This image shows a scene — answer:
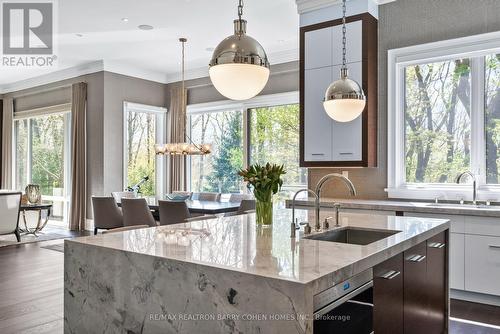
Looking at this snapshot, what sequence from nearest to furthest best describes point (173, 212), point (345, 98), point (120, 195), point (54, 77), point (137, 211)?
point (345, 98)
point (173, 212)
point (137, 211)
point (120, 195)
point (54, 77)

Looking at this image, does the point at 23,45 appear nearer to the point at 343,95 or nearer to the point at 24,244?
the point at 24,244

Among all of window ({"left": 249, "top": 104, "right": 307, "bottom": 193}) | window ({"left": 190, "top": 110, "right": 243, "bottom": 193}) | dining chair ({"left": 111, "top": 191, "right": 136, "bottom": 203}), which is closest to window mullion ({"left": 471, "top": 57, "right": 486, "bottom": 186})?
window ({"left": 249, "top": 104, "right": 307, "bottom": 193})

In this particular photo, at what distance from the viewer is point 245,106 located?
7.84 meters

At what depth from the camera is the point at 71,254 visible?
204cm

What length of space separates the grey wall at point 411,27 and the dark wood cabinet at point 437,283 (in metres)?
2.04

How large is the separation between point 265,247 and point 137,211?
436cm

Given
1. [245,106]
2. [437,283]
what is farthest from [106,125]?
[437,283]

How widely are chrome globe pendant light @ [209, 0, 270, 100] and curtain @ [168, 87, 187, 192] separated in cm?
637

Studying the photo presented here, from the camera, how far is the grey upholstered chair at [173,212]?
514 centimetres

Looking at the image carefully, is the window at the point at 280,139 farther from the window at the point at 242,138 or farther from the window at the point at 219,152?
the window at the point at 219,152

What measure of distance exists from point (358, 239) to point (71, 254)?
64.2 inches

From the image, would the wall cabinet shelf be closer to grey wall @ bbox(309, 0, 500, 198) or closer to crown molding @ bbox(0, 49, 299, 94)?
grey wall @ bbox(309, 0, 500, 198)

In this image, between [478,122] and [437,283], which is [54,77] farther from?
[437,283]

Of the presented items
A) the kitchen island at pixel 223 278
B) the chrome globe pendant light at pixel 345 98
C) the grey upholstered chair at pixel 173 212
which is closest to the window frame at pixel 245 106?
the grey upholstered chair at pixel 173 212
